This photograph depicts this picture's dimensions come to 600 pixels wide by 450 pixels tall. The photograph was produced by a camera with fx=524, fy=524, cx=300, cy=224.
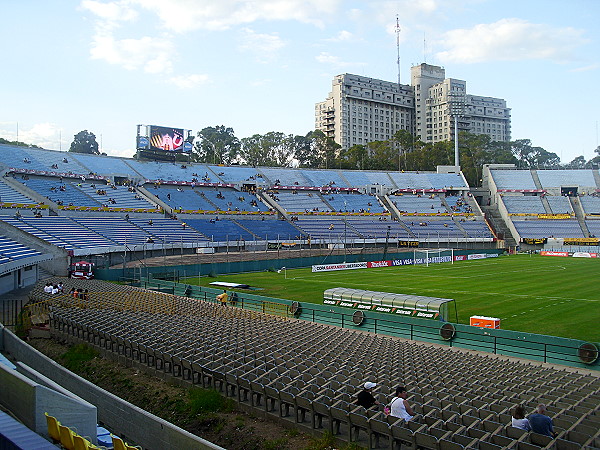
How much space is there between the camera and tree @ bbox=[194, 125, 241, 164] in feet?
493

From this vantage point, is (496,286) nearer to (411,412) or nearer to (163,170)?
(411,412)

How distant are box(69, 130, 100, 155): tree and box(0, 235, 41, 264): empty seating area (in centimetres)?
14126

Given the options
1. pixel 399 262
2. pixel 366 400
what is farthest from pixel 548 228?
pixel 366 400

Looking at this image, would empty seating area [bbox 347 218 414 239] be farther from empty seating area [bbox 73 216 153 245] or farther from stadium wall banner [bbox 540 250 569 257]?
empty seating area [bbox 73 216 153 245]

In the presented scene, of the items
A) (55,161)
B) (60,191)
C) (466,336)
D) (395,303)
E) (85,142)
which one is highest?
(85,142)

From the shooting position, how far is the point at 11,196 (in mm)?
61844

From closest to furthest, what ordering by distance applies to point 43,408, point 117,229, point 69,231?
point 43,408 → point 69,231 → point 117,229

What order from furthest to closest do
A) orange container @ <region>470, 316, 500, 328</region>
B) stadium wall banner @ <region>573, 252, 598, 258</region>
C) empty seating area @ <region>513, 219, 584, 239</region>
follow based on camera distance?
empty seating area @ <region>513, 219, 584, 239</region>
stadium wall banner @ <region>573, 252, 598, 258</region>
orange container @ <region>470, 316, 500, 328</region>

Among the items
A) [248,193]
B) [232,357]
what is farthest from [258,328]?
[248,193]

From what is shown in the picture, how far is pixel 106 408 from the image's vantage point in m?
12.3

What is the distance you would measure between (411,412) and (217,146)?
151 meters

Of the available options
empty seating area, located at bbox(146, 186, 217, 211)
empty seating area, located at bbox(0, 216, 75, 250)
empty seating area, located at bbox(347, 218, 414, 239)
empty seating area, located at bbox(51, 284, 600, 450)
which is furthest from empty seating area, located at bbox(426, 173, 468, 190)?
empty seating area, located at bbox(51, 284, 600, 450)

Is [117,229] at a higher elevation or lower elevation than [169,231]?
higher

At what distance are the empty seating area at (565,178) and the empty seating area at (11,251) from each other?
101562 mm
